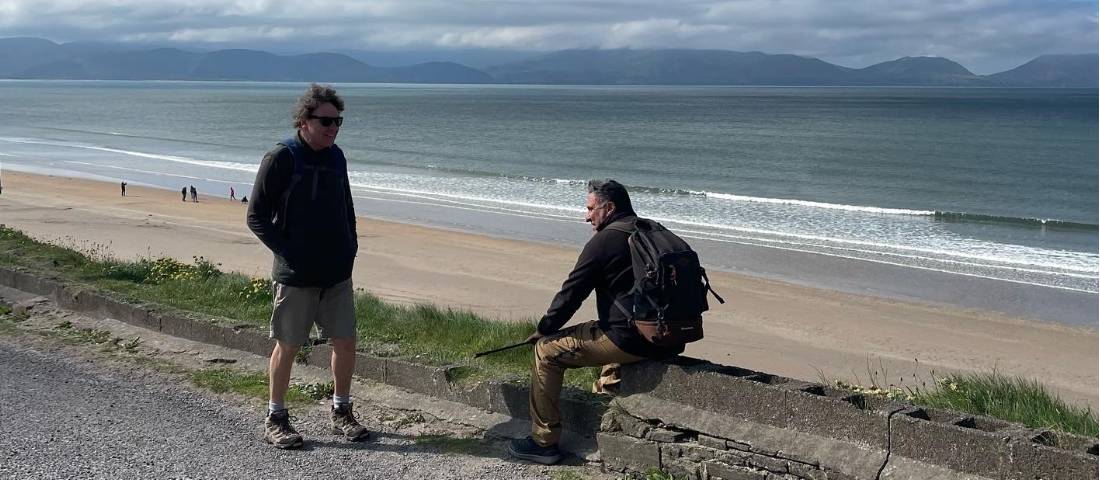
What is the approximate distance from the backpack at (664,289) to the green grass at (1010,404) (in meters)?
1.40

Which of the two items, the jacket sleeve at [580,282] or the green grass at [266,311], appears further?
the green grass at [266,311]

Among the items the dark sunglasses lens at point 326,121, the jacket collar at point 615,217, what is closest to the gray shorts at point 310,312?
the dark sunglasses lens at point 326,121

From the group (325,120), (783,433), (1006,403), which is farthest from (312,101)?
(1006,403)

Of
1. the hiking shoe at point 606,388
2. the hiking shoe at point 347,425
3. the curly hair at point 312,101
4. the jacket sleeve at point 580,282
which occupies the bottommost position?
the hiking shoe at point 347,425

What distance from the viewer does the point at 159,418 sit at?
5703 millimetres

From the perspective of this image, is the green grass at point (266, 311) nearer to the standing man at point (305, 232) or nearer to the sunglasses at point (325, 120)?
the standing man at point (305, 232)

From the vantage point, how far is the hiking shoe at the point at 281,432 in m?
5.27

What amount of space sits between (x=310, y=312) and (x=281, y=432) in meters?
0.58

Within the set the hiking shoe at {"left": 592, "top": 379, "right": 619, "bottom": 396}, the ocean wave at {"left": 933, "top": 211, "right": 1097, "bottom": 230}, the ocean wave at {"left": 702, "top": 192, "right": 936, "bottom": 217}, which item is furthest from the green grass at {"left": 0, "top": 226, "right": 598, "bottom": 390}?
the ocean wave at {"left": 702, "top": 192, "right": 936, "bottom": 217}

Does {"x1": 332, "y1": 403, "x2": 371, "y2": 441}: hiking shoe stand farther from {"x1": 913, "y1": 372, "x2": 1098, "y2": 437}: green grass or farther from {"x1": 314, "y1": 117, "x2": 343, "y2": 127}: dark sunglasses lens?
{"x1": 913, "y1": 372, "x2": 1098, "y2": 437}: green grass

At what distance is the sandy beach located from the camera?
12.8 meters

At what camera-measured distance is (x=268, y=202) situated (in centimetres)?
518

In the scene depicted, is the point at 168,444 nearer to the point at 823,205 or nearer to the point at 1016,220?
the point at 1016,220

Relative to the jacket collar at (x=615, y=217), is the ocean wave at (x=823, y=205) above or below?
below
